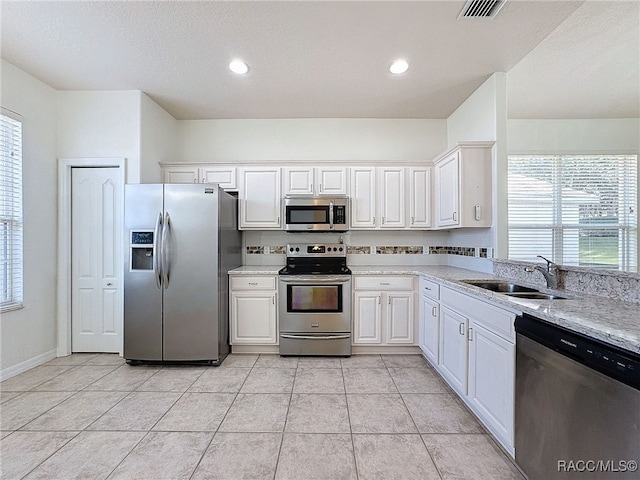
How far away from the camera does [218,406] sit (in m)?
2.30

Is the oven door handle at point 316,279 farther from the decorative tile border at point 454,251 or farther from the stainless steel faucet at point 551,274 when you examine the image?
the stainless steel faucet at point 551,274

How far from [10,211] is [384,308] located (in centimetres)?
383

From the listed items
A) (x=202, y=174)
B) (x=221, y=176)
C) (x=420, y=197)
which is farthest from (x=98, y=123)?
(x=420, y=197)

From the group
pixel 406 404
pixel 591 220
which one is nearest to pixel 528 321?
pixel 406 404

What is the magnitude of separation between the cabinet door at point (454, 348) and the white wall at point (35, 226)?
3.98 metres

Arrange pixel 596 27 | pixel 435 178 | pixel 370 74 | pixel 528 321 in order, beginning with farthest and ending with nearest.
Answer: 1. pixel 435 178
2. pixel 370 74
3. pixel 596 27
4. pixel 528 321

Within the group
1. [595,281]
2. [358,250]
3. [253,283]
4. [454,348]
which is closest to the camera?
[595,281]

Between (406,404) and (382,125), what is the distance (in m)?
3.31

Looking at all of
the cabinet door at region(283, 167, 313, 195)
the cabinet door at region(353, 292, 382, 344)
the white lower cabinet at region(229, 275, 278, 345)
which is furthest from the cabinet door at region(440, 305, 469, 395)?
the cabinet door at region(283, 167, 313, 195)

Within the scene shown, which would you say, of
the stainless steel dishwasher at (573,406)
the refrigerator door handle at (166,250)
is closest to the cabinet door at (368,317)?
the stainless steel dishwasher at (573,406)

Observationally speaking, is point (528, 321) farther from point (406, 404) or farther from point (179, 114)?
point (179, 114)

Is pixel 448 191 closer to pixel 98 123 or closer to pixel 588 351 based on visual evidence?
pixel 588 351

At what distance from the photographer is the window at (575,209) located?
2086 mm

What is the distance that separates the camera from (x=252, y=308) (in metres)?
3.35
